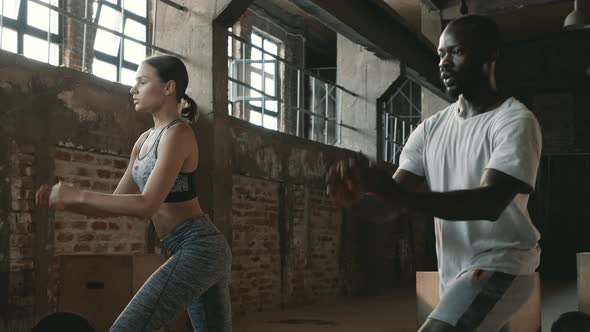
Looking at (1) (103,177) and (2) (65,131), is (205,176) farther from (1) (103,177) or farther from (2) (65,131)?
(2) (65,131)

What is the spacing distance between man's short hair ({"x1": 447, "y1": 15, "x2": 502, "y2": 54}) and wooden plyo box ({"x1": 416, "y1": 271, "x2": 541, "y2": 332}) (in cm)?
387

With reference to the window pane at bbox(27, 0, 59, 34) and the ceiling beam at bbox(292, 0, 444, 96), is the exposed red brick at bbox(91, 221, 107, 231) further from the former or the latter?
the window pane at bbox(27, 0, 59, 34)

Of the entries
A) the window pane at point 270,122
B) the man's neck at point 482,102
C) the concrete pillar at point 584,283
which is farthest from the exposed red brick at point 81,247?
the window pane at point 270,122

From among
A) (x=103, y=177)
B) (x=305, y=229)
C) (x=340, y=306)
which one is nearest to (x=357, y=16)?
(x=305, y=229)

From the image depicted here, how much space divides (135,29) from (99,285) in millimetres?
8098

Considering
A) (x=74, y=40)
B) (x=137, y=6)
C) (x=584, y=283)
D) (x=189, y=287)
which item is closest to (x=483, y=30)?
(x=189, y=287)

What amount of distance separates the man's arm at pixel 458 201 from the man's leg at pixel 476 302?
21 centimetres

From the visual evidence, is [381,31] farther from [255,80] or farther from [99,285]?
[99,285]

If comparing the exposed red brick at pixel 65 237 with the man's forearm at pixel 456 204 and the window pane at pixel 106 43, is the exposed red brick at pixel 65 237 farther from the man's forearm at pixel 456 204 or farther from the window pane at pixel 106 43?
the window pane at pixel 106 43

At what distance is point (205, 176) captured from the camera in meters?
7.79

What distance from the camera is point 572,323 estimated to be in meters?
5.23

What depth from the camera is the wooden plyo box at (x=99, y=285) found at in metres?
4.60

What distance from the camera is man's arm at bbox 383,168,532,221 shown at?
76.3 inches

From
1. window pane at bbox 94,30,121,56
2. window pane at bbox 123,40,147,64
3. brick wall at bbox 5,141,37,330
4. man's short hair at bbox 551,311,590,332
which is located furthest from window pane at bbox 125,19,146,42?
man's short hair at bbox 551,311,590,332
